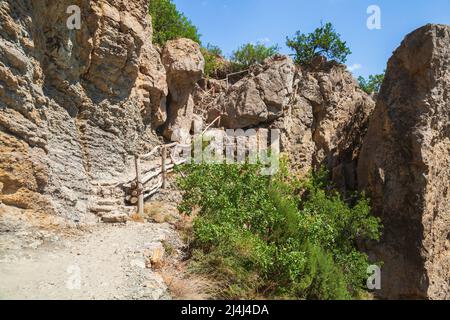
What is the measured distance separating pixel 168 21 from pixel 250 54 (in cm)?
481

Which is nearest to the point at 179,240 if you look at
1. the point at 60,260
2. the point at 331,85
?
the point at 60,260

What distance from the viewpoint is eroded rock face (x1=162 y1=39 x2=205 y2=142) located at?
1531 centimetres

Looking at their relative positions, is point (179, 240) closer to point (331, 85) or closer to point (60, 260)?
point (60, 260)

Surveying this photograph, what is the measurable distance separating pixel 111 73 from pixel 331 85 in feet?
33.9

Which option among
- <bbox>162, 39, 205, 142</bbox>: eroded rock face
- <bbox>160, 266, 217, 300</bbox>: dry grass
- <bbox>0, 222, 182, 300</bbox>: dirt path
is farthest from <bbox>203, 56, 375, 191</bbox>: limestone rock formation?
<bbox>160, 266, 217, 300</bbox>: dry grass

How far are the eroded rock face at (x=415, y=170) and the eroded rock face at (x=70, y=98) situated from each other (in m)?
8.44

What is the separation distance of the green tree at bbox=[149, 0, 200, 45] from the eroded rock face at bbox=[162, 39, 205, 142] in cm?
244

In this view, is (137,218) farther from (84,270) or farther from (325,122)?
(325,122)

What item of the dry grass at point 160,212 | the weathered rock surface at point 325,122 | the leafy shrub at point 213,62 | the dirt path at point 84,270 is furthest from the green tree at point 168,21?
the dirt path at point 84,270

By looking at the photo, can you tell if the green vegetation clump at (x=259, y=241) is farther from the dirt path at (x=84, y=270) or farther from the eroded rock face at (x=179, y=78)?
the eroded rock face at (x=179, y=78)

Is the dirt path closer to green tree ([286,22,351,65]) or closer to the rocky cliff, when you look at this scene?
the rocky cliff

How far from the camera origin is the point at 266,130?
1588 centimetres

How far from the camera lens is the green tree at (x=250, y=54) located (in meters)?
20.8

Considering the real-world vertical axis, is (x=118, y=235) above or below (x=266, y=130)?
below
